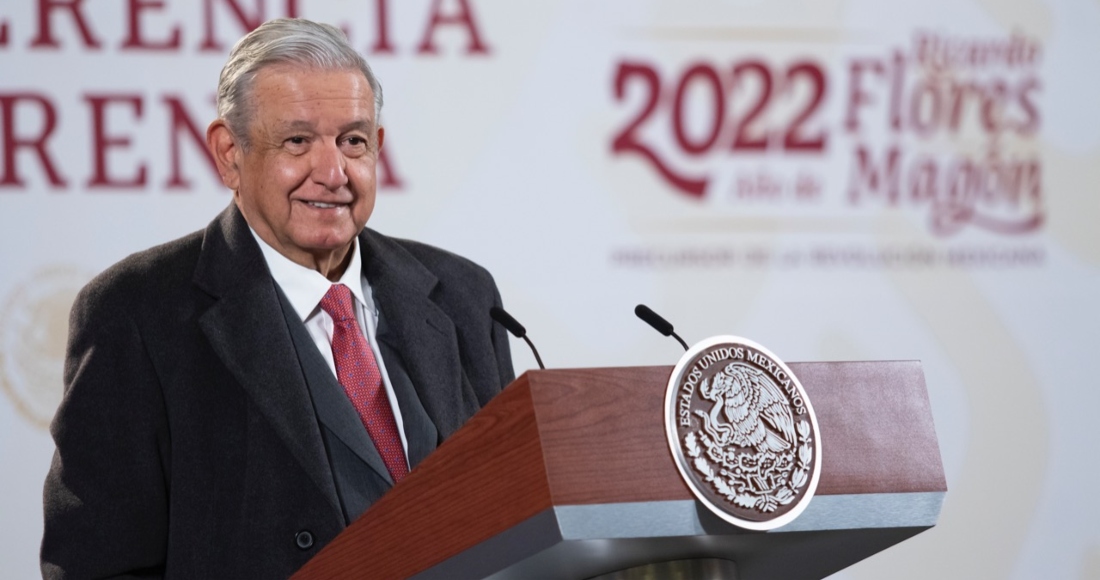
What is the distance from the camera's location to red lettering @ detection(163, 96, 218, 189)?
9.37 feet

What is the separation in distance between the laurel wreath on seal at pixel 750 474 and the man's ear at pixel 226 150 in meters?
0.97

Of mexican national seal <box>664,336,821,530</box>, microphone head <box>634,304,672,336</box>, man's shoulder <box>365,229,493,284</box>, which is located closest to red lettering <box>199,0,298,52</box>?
man's shoulder <box>365,229,493,284</box>

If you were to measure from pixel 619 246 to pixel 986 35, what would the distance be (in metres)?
1.10

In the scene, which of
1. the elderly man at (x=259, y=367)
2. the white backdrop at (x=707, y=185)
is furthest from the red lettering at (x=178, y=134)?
the elderly man at (x=259, y=367)

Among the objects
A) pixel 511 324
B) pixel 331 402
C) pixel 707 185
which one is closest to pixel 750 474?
pixel 511 324

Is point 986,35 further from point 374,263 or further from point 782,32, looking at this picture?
point 374,263

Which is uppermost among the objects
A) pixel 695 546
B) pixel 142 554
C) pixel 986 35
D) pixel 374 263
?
pixel 986 35

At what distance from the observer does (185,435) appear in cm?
169

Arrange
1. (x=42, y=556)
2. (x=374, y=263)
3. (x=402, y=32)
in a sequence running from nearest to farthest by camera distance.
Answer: (x=42, y=556), (x=374, y=263), (x=402, y=32)

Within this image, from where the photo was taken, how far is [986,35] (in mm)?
3254

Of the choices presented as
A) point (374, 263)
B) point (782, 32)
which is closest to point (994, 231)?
point (782, 32)

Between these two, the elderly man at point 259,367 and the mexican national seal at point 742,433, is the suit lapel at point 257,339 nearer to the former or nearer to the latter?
the elderly man at point 259,367

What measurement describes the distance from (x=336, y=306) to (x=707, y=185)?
4.82 feet

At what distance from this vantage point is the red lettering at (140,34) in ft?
9.30
